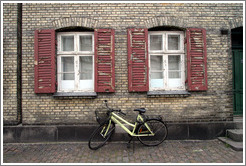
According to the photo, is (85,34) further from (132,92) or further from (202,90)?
(202,90)

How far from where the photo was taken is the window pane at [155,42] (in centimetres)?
469

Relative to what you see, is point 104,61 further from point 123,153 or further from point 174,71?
point 123,153

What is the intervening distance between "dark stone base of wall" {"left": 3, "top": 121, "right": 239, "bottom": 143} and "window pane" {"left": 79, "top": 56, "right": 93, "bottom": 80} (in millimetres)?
1453

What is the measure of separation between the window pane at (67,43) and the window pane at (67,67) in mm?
298

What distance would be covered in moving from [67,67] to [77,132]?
1.89 metres

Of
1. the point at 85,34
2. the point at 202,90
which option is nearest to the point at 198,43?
the point at 202,90

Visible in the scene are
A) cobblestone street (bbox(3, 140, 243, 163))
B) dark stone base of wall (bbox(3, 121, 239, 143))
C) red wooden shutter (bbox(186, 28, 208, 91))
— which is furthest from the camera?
red wooden shutter (bbox(186, 28, 208, 91))

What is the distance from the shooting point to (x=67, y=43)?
183 inches

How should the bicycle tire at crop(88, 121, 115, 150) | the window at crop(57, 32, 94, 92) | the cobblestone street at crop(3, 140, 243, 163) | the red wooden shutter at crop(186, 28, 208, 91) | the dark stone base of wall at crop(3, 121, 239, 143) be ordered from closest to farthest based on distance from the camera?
the cobblestone street at crop(3, 140, 243, 163) → the bicycle tire at crop(88, 121, 115, 150) → the dark stone base of wall at crop(3, 121, 239, 143) → the red wooden shutter at crop(186, 28, 208, 91) → the window at crop(57, 32, 94, 92)

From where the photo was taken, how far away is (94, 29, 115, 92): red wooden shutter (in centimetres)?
436

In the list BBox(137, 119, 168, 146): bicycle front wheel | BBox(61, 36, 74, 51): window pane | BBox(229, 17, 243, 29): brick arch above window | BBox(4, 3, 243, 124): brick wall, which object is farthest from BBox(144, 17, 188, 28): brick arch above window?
BBox(137, 119, 168, 146): bicycle front wheel

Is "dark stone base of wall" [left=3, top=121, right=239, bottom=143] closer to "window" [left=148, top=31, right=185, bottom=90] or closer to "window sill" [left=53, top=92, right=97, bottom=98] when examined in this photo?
"window sill" [left=53, top=92, right=97, bottom=98]

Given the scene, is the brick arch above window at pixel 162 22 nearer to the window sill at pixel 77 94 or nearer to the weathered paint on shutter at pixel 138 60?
the weathered paint on shutter at pixel 138 60

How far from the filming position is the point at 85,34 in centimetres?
457
